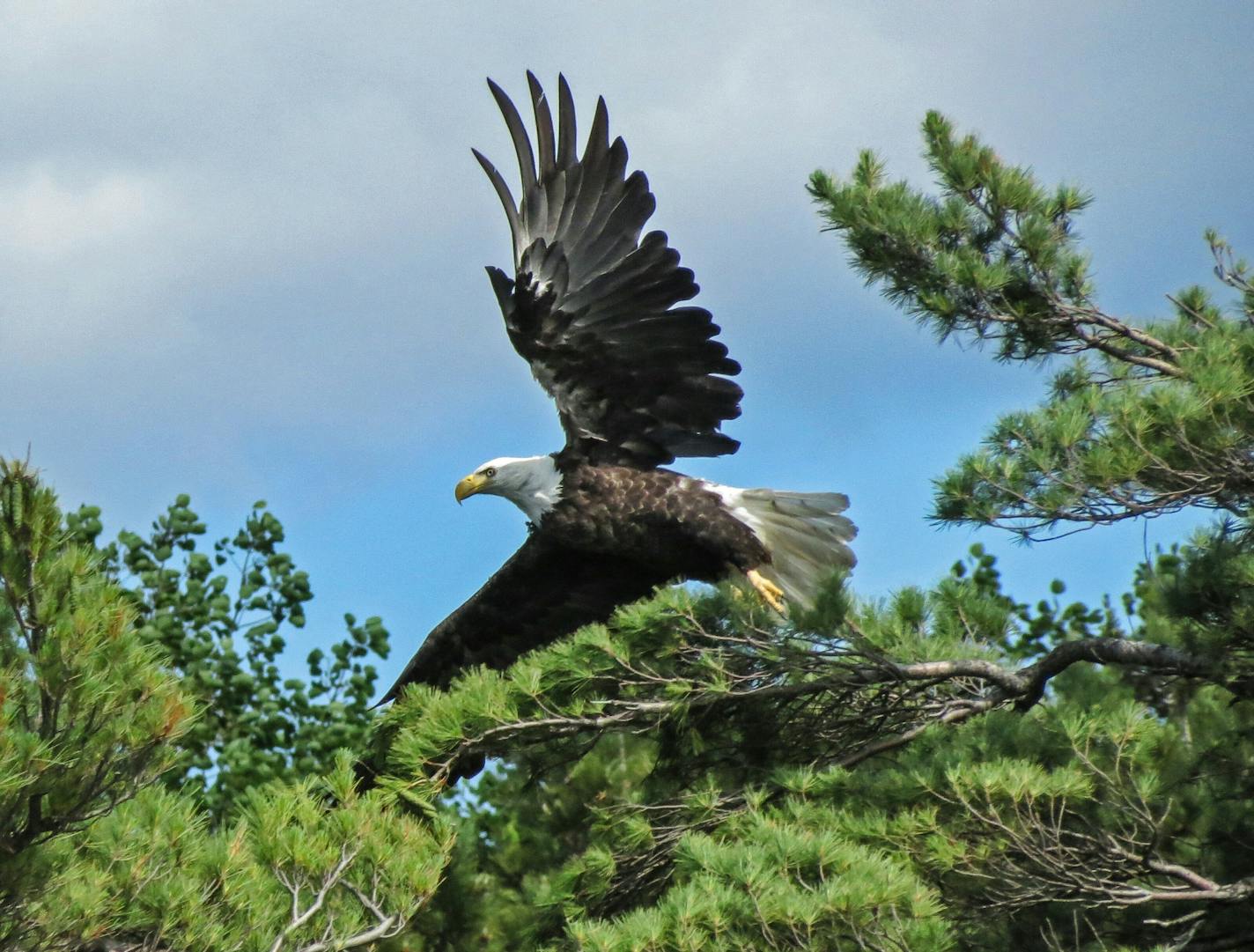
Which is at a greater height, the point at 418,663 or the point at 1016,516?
the point at 418,663

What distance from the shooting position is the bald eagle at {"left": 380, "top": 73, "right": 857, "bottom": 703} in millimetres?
5883

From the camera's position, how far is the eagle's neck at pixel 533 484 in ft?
20.4

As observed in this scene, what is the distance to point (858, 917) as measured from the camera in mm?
3568

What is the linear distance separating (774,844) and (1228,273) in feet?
12.5

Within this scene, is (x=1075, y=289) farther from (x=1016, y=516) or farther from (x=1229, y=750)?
(x=1229, y=750)

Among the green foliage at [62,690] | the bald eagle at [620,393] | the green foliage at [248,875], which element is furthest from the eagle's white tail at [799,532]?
the green foliage at [62,690]

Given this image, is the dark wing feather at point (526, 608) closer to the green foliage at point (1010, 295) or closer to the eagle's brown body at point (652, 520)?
the eagle's brown body at point (652, 520)

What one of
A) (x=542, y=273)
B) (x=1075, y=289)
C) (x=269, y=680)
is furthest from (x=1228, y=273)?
(x=269, y=680)

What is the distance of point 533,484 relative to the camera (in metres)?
6.28

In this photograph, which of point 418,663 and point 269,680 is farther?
point 269,680

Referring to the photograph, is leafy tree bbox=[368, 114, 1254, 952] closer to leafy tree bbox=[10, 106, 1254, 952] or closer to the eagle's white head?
leafy tree bbox=[10, 106, 1254, 952]

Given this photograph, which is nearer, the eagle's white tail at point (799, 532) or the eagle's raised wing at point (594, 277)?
the eagle's raised wing at point (594, 277)

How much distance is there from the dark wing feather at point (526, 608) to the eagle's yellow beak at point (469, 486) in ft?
1.03

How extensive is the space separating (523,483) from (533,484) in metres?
0.07
